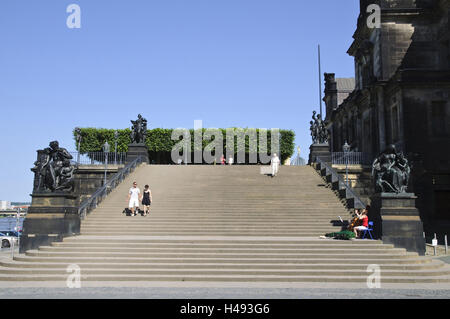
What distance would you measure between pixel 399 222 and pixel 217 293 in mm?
8050

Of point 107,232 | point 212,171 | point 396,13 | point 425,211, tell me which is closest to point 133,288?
point 107,232

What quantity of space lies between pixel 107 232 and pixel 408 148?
20.2 m

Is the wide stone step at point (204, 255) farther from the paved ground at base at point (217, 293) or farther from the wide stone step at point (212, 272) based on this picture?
the paved ground at base at point (217, 293)

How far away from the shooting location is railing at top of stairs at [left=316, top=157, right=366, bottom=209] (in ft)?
62.3

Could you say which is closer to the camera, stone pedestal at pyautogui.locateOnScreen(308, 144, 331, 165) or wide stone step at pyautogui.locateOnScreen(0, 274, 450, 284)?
wide stone step at pyautogui.locateOnScreen(0, 274, 450, 284)

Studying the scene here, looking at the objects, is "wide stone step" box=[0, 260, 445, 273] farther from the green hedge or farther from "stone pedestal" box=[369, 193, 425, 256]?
the green hedge

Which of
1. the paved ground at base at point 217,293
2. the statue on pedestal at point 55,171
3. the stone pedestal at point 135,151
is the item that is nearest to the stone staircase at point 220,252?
the paved ground at base at point 217,293

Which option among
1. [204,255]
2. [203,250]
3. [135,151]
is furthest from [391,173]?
[135,151]

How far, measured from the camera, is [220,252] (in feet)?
42.2

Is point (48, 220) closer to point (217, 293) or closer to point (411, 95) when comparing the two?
point (217, 293)

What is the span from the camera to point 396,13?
3300 centimetres

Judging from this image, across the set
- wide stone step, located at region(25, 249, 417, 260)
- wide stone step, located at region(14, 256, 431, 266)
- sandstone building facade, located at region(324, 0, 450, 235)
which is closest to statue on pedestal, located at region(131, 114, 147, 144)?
sandstone building facade, located at region(324, 0, 450, 235)

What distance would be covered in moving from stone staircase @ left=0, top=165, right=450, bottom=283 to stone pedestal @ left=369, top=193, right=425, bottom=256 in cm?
144

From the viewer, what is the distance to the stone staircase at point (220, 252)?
1151 cm
